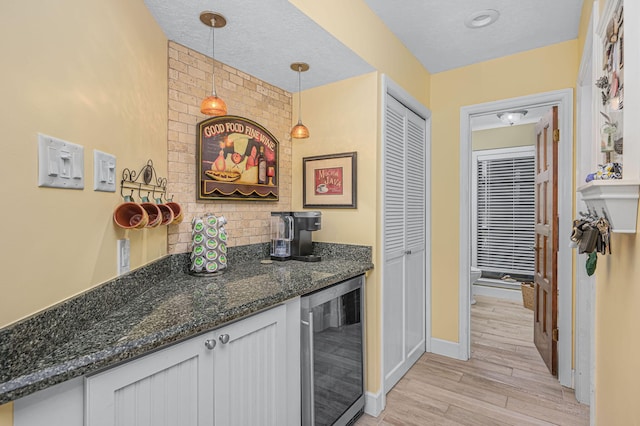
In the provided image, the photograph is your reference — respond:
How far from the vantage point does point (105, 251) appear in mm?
1156

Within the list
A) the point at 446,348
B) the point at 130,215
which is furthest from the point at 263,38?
the point at 446,348

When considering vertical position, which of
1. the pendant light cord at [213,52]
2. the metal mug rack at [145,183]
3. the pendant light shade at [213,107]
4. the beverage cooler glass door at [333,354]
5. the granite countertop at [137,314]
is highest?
the pendant light cord at [213,52]

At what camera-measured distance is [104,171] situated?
114 cm

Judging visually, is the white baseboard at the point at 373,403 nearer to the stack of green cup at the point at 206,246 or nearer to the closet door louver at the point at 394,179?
the closet door louver at the point at 394,179

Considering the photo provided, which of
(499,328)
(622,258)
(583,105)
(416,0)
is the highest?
(416,0)

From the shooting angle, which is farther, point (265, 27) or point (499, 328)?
point (499, 328)

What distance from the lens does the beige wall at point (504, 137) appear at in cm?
476

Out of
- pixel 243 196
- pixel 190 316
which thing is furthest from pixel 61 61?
pixel 243 196

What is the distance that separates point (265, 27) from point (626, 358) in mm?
1933

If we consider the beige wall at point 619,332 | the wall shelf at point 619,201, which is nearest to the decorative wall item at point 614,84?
the beige wall at point 619,332

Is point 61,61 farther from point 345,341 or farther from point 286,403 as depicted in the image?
point 345,341

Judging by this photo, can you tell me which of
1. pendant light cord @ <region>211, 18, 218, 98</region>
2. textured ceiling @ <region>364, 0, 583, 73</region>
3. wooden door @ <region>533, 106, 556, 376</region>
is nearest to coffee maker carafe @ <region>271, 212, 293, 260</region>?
pendant light cord @ <region>211, 18, 218, 98</region>

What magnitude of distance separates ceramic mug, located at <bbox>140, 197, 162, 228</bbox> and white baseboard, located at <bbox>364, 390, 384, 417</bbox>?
168cm

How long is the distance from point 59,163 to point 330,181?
1.68 metres
